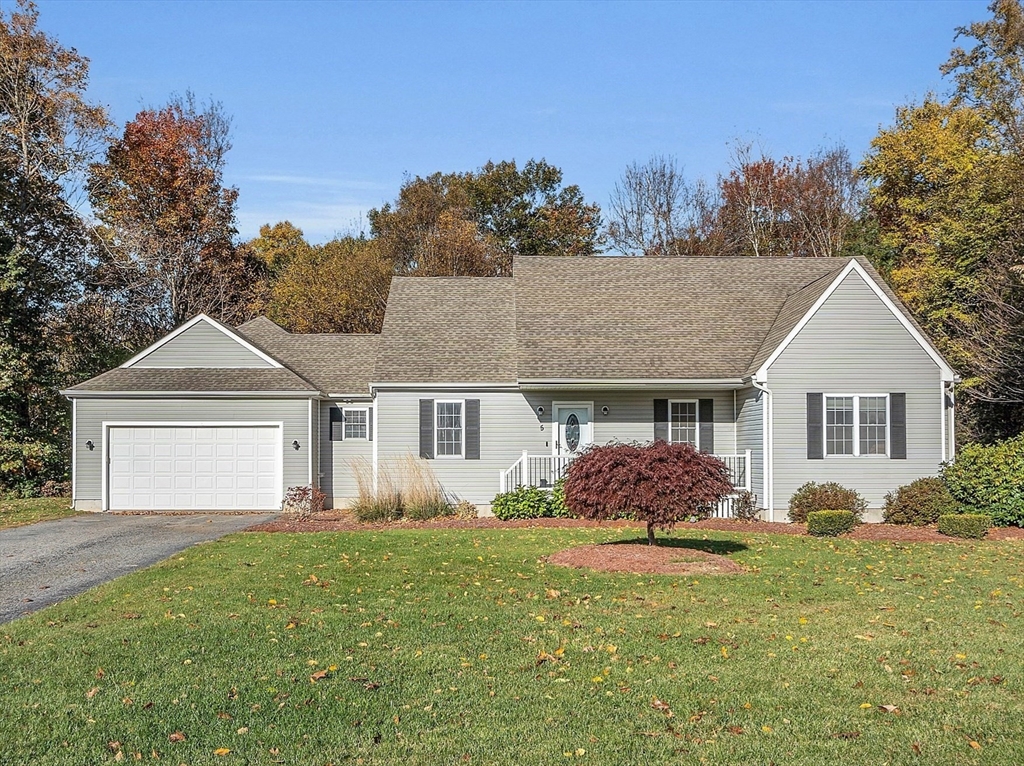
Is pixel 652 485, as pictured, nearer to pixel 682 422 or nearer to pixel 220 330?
pixel 682 422

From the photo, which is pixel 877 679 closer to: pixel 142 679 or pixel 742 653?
pixel 742 653

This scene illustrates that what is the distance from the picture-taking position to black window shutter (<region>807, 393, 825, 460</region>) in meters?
22.0

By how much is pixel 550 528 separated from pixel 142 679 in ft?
42.6

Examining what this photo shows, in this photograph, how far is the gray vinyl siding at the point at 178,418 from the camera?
24.8m

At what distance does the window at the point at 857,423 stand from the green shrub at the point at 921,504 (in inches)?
52.2

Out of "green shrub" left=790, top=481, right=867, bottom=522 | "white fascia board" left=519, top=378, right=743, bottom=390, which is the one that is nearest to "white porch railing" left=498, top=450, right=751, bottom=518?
"green shrub" left=790, top=481, right=867, bottom=522

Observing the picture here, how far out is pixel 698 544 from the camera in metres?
16.4

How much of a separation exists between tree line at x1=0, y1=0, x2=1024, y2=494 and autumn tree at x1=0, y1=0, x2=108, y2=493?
6 centimetres

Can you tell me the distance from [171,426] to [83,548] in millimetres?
8386

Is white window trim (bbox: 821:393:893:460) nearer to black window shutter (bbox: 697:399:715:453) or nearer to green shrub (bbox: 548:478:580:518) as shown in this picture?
black window shutter (bbox: 697:399:715:453)

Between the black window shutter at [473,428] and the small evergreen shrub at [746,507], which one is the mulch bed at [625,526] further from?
the black window shutter at [473,428]

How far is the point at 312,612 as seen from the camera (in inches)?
408

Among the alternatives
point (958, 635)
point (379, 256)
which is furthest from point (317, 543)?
point (379, 256)

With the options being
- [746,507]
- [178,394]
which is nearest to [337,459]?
[178,394]
